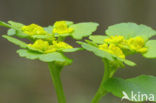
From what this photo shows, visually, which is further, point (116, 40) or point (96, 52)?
point (116, 40)

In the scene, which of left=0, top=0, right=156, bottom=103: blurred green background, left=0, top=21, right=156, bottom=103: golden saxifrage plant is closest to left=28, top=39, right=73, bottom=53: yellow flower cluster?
left=0, top=21, right=156, bottom=103: golden saxifrage plant

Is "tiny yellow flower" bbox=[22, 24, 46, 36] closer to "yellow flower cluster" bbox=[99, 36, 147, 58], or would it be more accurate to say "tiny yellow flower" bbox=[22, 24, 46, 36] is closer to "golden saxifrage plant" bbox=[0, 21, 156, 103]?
"golden saxifrage plant" bbox=[0, 21, 156, 103]

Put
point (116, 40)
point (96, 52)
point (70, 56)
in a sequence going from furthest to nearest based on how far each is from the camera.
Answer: point (70, 56) → point (116, 40) → point (96, 52)

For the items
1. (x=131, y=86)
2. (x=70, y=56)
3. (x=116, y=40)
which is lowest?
Result: (x=131, y=86)

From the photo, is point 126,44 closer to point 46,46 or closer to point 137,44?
point 137,44

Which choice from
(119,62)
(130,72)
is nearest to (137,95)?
(119,62)

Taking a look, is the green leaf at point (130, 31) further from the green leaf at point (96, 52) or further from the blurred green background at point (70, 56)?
the blurred green background at point (70, 56)

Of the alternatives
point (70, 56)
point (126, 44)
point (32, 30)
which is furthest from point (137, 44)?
point (70, 56)
